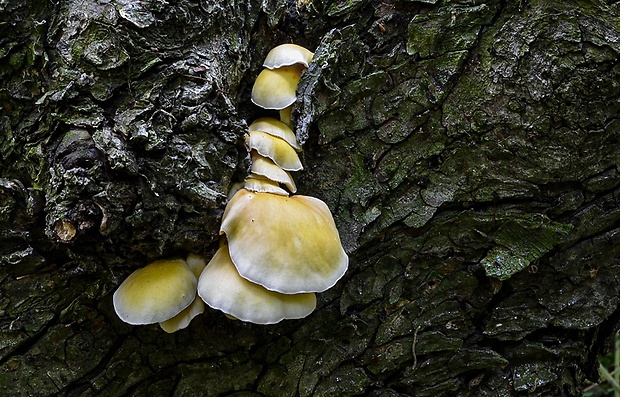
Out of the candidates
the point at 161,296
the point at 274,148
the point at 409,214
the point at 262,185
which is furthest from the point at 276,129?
the point at 161,296

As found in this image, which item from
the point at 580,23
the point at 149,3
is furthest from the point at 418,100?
the point at 149,3

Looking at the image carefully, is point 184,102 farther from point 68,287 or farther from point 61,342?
point 61,342

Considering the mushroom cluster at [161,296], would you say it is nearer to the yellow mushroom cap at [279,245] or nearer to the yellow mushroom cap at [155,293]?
the yellow mushroom cap at [155,293]

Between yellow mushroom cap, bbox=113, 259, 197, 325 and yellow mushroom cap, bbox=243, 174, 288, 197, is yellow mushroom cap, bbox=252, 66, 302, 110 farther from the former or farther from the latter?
yellow mushroom cap, bbox=113, 259, 197, 325

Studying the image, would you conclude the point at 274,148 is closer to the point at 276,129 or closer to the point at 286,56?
the point at 276,129

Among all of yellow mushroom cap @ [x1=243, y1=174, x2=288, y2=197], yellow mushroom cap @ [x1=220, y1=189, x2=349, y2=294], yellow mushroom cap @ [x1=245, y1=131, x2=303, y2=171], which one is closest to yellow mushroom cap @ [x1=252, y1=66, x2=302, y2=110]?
yellow mushroom cap @ [x1=245, y1=131, x2=303, y2=171]
